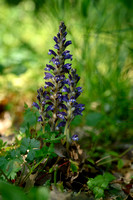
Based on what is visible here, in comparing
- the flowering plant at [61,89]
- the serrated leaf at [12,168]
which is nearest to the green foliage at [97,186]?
the flowering plant at [61,89]

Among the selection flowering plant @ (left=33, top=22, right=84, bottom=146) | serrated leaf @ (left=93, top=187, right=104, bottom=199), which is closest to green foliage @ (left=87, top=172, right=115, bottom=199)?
serrated leaf @ (left=93, top=187, right=104, bottom=199)

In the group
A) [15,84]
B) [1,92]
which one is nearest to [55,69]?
[1,92]

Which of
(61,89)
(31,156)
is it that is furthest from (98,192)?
(61,89)

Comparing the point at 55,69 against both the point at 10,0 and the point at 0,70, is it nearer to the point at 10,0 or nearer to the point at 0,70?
the point at 0,70

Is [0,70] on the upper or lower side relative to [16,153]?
upper

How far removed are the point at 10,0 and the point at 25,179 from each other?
21.1 feet

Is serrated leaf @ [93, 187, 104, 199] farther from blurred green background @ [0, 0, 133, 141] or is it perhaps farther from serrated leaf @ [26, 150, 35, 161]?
blurred green background @ [0, 0, 133, 141]

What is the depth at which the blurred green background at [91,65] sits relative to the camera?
2.46 metres

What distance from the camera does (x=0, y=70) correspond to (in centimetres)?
300

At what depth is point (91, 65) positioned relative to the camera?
290cm

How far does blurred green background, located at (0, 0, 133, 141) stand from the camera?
246cm

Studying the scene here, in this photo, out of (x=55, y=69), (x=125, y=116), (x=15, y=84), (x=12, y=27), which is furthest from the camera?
(x=12, y=27)

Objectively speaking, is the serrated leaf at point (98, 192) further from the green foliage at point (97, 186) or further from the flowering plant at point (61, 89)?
the flowering plant at point (61, 89)

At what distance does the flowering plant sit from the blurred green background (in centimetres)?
33
